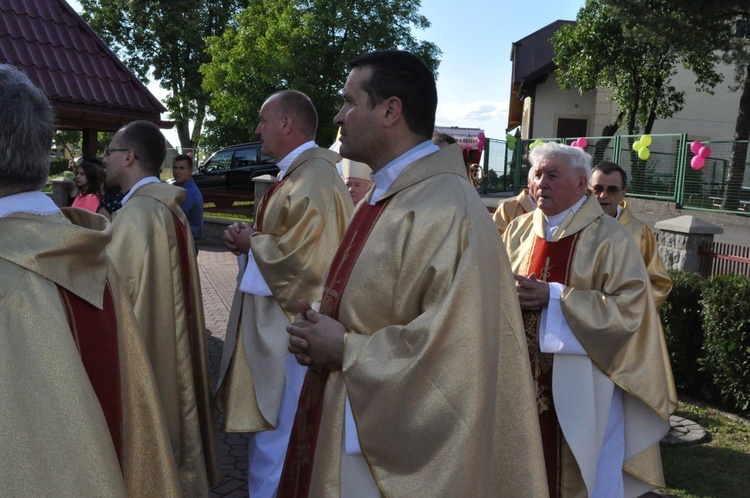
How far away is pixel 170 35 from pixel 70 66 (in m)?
33.3

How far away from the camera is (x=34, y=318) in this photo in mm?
1493

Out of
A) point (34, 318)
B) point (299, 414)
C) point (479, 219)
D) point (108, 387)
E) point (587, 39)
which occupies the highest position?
point (587, 39)

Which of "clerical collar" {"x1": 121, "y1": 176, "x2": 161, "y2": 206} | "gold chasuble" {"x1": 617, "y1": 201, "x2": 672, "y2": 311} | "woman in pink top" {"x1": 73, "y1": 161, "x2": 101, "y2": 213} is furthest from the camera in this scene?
"woman in pink top" {"x1": 73, "y1": 161, "x2": 101, "y2": 213}

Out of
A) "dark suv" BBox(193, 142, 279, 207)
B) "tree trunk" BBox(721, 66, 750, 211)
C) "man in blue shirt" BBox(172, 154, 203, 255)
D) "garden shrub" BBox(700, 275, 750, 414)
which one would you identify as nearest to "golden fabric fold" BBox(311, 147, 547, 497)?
"garden shrub" BBox(700, 275, 750, 414)

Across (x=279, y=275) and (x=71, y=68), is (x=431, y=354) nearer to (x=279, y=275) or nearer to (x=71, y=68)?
(x=279, y=275)

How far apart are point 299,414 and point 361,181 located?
315 centimetres

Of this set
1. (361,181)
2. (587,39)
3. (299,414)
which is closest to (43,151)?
(299,414)

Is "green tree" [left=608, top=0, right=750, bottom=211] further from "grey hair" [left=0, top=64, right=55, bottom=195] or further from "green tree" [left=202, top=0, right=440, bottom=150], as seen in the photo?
"grey hair" [left=0, top=64, right=55, bottom=195]

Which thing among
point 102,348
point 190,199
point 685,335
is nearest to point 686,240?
point 685,335

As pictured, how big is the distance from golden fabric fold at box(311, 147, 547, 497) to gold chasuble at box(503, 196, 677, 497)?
123cm

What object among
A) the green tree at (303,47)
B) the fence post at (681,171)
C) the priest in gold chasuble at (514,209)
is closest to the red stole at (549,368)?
the priest in gold chasuble at (514,209)

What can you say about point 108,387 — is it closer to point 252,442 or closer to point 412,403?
point 412,403

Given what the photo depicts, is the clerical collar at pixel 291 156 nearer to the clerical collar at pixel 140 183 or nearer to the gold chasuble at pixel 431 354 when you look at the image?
the clerical collar at pixel 140 183

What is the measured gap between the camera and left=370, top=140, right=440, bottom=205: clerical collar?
247 cm
